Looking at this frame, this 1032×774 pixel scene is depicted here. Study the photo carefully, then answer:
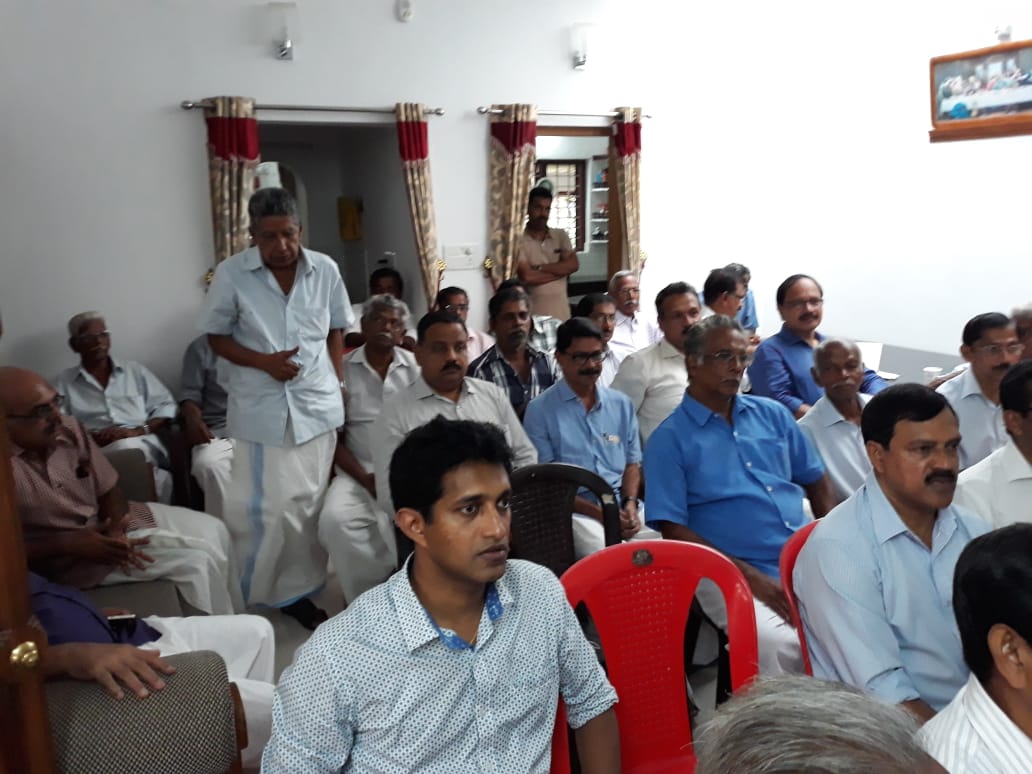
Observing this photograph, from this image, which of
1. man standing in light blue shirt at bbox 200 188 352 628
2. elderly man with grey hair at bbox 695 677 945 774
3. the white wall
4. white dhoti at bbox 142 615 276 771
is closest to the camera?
elderly man with grey hair at bbox 695 677 945 774

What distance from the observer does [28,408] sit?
2441 millimetres

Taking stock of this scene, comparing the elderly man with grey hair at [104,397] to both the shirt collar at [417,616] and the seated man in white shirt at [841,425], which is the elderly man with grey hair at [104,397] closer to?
the seated man in white shirt at [841,425]

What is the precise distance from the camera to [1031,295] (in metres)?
4.81

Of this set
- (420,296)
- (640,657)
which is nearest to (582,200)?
(420,296)

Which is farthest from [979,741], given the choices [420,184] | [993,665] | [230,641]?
[420,184]

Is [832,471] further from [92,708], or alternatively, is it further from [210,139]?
[210,139]

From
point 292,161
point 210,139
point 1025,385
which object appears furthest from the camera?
point 292,161

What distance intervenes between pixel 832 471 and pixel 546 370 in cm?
135

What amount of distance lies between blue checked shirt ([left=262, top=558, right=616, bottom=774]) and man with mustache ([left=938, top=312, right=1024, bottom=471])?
2.09m

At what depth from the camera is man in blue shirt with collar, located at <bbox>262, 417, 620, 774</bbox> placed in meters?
1.32

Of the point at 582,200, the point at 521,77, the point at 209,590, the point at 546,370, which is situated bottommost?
the point at 209,590

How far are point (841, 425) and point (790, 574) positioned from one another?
1.08m

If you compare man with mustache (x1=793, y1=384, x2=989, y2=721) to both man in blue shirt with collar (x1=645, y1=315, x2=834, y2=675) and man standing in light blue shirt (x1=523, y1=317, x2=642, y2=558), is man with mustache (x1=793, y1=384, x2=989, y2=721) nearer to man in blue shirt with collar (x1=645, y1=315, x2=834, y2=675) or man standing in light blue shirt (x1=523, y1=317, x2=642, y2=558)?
man in blue shirt with collar (x1=645, y1=315, x2=834, y2=675)

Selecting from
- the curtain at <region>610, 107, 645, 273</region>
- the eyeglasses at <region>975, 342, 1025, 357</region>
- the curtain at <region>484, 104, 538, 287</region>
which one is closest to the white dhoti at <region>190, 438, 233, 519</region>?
the curtain at <region>484, 104, 538, 287</region>
